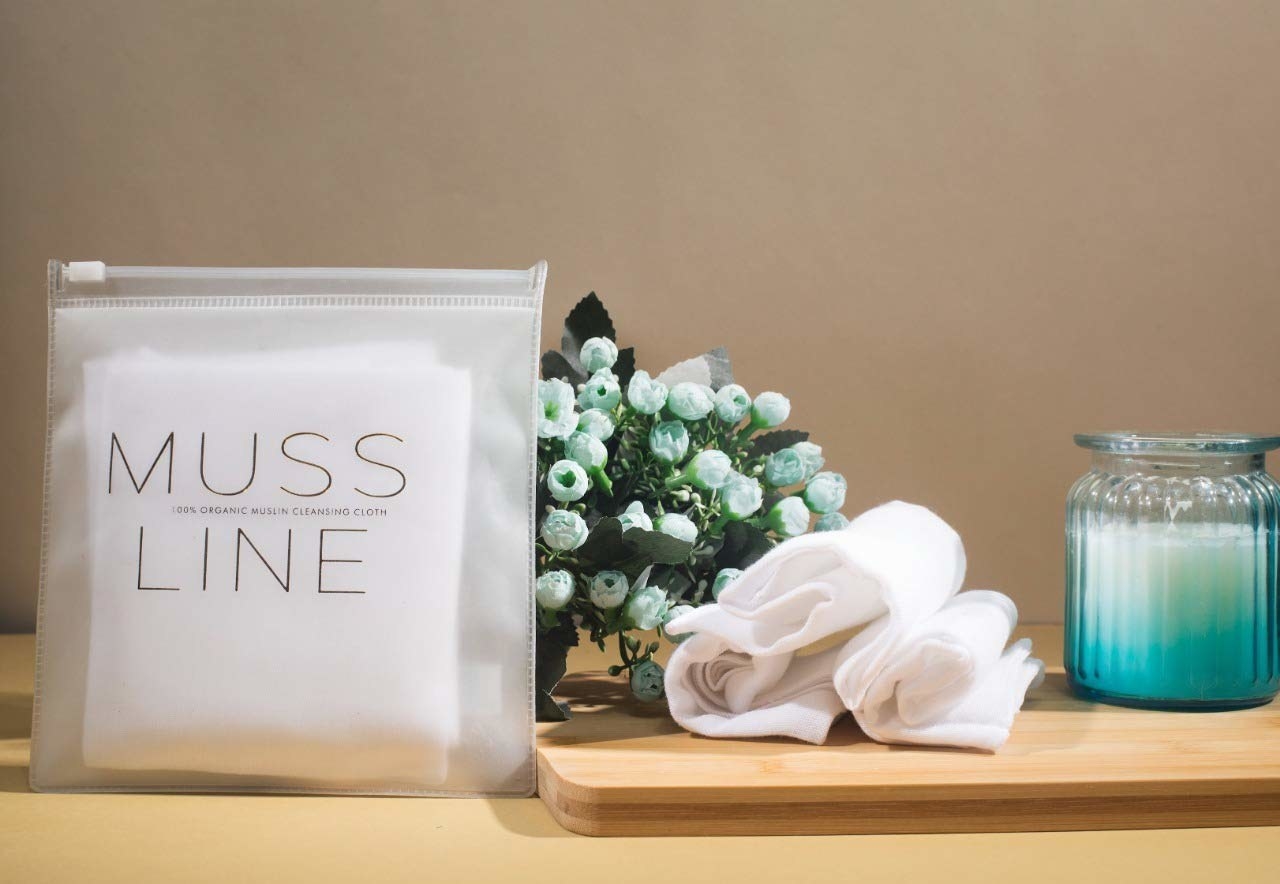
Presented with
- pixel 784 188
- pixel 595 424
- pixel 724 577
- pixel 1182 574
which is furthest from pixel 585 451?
pixel 784 188

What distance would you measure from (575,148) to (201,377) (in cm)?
60

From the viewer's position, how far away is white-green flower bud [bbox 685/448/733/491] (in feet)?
2.71

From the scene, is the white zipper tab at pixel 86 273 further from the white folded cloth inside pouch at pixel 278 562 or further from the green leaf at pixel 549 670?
the green leaf at pixel 549 670

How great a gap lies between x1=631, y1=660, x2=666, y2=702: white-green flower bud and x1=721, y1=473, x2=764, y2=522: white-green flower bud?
11cm

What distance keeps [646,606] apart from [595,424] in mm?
119

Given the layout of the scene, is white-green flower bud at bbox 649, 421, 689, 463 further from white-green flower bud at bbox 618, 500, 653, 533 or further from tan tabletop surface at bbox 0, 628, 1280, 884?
tan tabletop surface at bbox 0, 628, 1280, 884

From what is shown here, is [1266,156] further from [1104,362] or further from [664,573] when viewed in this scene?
[664,573]

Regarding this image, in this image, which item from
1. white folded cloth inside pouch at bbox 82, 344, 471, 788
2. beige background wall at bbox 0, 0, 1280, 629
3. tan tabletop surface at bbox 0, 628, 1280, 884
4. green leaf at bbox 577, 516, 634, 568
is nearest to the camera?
tan tabletop surface at bbox 0, 628, 1280, 884

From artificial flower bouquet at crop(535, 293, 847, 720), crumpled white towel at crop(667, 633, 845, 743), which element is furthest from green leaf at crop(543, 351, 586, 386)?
crumpled white towel at crop(667, 633, 845, 743)

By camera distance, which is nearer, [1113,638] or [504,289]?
[504,289]

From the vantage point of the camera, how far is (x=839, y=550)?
71cm

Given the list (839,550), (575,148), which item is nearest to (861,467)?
(575,148)

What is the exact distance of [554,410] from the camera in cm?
80

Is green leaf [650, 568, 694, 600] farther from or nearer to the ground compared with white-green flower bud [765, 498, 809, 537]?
nearer to the ground
